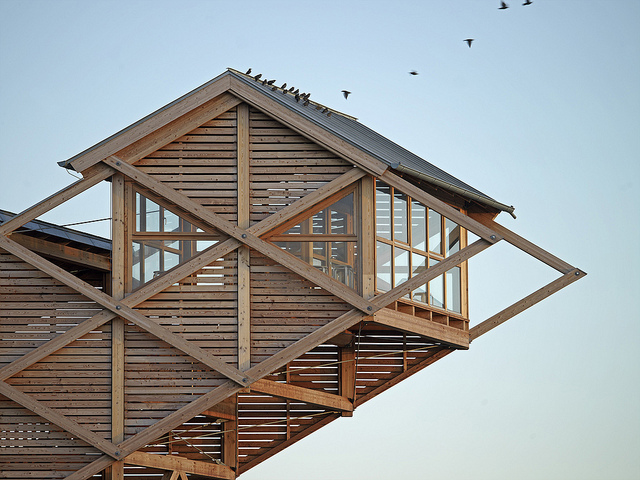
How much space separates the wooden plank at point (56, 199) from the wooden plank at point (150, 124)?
0.25 metres

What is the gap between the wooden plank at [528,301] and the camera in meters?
20.9

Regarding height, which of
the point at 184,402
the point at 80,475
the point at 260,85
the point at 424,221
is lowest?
the point at 80,475

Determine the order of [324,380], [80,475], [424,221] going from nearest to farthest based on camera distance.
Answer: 1. [80,475]
2. [424,221]
3. [324,380]

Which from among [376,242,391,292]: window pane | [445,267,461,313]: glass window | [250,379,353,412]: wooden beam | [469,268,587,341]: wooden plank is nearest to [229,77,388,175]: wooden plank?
[376,242,391,292]: window pane

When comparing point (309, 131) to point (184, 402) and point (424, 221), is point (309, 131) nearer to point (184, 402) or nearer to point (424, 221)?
point (424, 221)

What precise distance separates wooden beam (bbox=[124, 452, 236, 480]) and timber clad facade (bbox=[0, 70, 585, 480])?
944 millimetres

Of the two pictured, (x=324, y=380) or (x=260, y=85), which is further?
(x=324, y=380)

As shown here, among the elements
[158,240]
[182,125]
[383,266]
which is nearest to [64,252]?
[158,240]

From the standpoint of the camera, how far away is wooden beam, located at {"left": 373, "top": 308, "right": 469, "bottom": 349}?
20859mm

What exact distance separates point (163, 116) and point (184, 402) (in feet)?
18.2

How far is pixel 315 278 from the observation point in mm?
20031

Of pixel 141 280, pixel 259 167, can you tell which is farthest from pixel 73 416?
pixel 259 167

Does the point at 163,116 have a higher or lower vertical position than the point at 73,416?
higher

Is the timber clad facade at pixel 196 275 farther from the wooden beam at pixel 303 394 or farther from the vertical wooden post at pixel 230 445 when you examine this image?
the vertical wooden post at pixel 230 445
